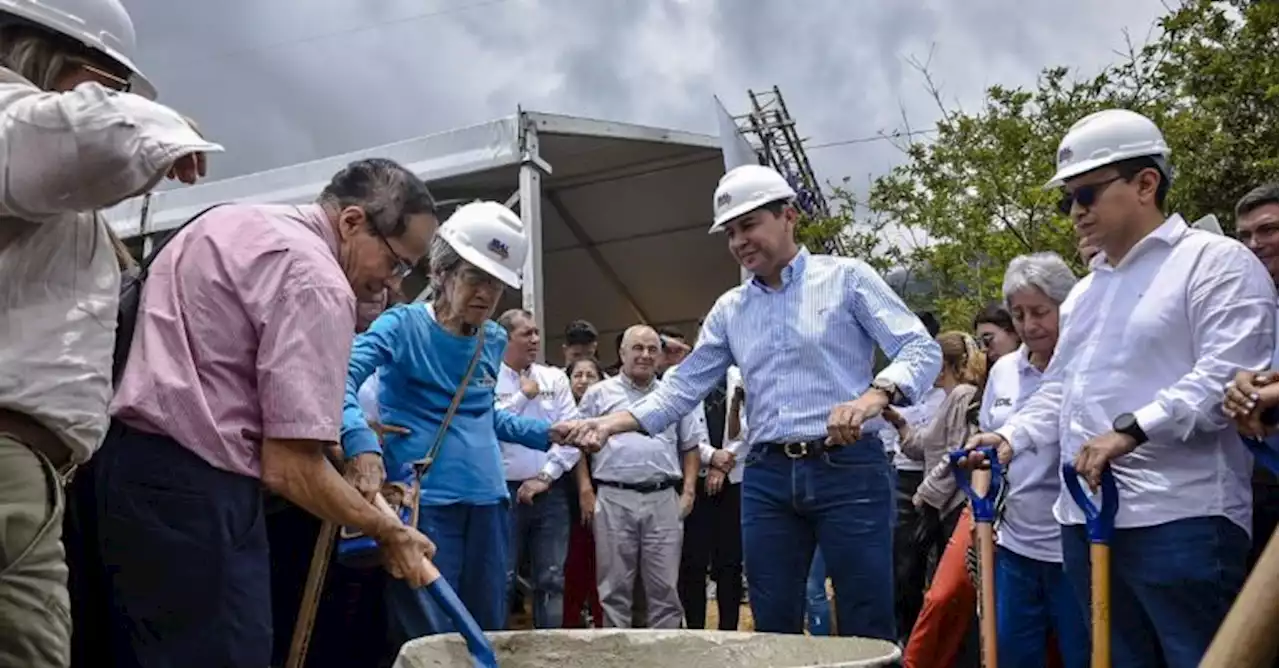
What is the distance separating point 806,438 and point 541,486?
3096 millimetres

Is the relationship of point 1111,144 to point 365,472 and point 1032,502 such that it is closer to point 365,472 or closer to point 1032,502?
point 1032,502

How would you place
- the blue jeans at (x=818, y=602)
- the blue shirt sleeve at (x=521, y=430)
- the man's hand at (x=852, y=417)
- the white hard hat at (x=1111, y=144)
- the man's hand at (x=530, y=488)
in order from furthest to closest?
the man's hand at (x=530, y=488), the blue jeans at (x=818, y=602), the blue shirt sleeve at (x=521, y=430), the man's hand at (x=852, y=417), the white hard hat at (x=1111, y=144)

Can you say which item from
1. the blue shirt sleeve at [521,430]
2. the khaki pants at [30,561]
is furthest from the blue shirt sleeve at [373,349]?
the khaki pants at [30,561]

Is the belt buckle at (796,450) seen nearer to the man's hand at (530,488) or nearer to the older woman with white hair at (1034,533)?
the older woman with white hair at (1034,533)

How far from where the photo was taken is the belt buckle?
13.6 feet

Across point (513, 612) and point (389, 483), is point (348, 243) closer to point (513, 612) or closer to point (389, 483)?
point (389, 483)

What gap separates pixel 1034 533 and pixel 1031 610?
277 millimetres

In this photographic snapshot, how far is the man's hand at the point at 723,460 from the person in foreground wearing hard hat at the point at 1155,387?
3.73 metres

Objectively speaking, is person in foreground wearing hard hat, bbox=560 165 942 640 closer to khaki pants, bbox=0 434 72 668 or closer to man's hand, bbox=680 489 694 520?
khaki pants, bbox=0 434 72 668

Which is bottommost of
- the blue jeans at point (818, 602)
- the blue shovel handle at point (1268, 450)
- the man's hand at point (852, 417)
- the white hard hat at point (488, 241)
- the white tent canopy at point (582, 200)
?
the blue jeans at point (818, 602)

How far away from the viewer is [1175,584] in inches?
120

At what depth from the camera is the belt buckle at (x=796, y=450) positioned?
4.14 meters

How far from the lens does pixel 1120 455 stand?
3092 millimetres

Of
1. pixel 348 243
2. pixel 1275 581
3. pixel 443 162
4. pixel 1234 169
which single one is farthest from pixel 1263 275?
pixel 1234 169
